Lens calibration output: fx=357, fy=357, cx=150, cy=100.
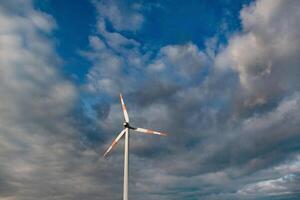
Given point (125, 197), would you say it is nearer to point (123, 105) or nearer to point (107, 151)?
point (107, 151)

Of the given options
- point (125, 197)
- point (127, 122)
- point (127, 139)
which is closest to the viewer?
point (125, 197)

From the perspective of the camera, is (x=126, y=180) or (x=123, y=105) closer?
(x=126, y=180)

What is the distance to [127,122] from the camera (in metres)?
148

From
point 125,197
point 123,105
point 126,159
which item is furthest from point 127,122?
point 125,197

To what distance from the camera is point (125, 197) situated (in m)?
124

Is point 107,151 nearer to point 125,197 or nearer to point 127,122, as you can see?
point 127,122

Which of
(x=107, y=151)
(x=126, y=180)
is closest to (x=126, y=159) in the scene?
(x=126, y=180)

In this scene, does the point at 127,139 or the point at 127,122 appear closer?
the point at 127,139

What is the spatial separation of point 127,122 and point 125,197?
3423cm

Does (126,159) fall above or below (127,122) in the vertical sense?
below

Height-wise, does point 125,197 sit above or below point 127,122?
below

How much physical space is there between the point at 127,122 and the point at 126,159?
22098mm

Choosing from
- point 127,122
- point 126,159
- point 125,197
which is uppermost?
point 127,122

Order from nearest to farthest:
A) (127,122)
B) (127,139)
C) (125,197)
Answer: (125,197)
(127,139)
(127,122)
